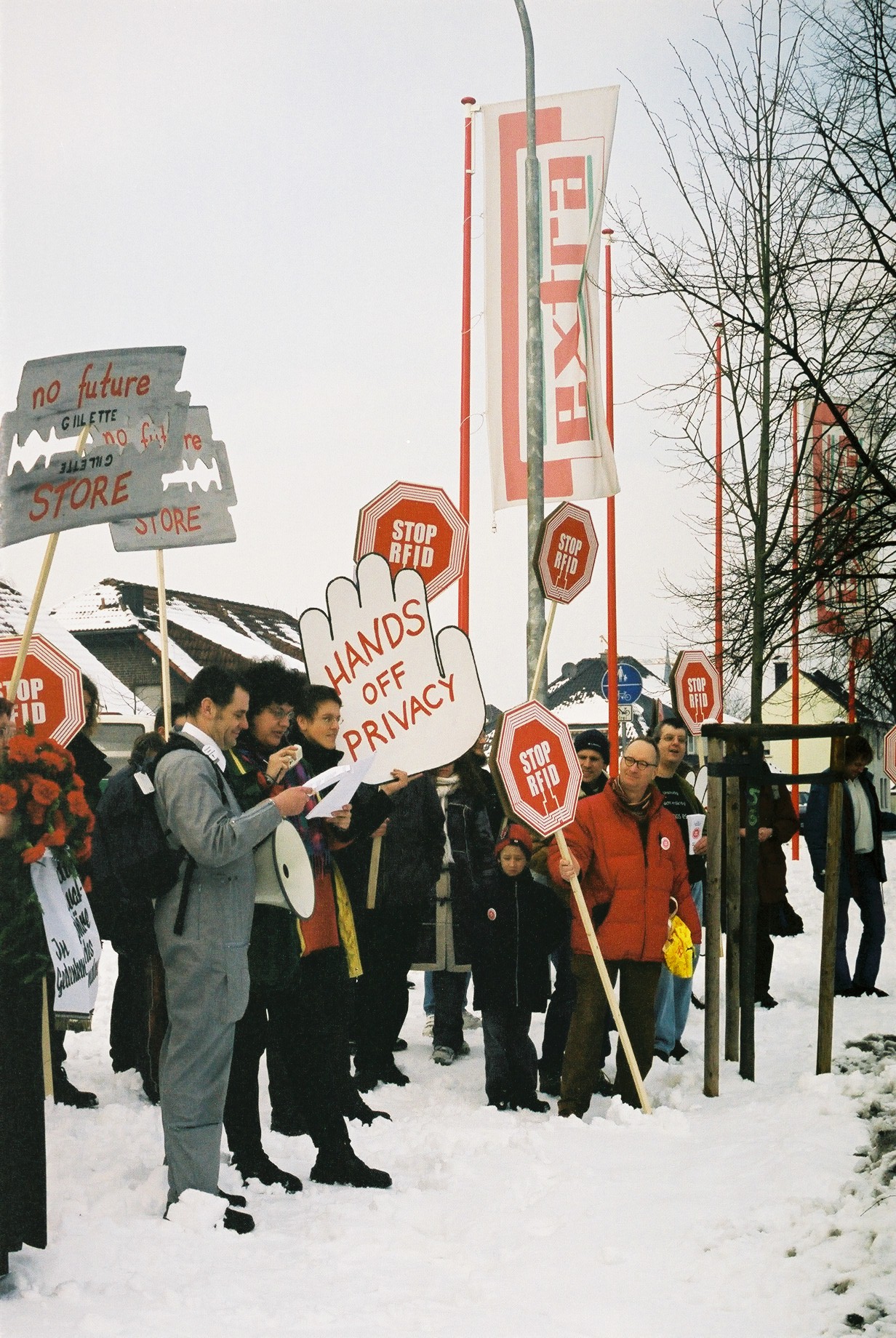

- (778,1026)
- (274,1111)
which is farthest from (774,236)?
(274,1111)

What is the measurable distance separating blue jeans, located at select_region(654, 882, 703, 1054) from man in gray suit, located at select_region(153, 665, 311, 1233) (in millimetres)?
3831

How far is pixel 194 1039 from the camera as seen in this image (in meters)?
4.97

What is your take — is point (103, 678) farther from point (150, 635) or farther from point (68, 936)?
point (68, 936)

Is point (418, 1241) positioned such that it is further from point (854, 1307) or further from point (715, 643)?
point (715, 643)

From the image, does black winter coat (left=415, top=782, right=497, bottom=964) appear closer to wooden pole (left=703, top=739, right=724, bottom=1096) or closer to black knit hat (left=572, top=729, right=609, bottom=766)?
black knit hat (left=572, top=729, right=609, bottom=766)

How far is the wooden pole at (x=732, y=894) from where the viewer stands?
774cm

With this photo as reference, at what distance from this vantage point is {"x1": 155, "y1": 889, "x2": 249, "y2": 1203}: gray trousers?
4945 mm

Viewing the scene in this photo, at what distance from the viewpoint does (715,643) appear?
1305 centimetres

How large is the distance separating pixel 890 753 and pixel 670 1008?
6.79 metres

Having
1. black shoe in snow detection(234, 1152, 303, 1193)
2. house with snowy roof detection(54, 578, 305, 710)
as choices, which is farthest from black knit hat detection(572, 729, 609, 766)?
house with snowy roof detection(54, 578, 305, 710)

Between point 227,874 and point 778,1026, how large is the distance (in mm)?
5291

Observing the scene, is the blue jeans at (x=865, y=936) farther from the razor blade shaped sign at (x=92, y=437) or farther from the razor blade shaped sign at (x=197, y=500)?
the razor blade shaped sign at (x=92, y=437)

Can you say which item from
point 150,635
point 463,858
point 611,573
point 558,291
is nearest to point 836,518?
point 463,858

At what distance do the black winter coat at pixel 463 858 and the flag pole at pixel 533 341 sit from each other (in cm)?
480
